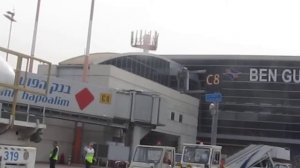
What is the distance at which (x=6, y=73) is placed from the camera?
10.3 meters

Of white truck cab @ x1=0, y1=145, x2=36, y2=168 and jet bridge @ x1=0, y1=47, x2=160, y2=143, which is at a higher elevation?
jet bridge @ x1=0, y1=47, x2=160, y2=143

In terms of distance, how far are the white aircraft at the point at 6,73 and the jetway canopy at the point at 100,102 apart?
2183 centimetres

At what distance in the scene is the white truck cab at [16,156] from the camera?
379 inches

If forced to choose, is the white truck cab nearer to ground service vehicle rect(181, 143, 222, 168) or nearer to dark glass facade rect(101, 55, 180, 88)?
ground service vehicle rect(181, 143, 222, 168)

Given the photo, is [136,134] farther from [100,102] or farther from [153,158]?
[153,158]

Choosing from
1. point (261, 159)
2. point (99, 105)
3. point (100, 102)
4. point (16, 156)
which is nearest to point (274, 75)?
point (261, 159)

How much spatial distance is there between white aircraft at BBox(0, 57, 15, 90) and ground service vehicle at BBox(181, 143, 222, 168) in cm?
1244

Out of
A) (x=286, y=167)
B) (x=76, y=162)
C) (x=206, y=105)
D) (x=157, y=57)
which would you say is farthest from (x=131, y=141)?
(x=206, y=105)

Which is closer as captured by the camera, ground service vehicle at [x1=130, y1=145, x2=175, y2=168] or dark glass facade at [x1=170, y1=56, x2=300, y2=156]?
ground service vehicle at [x1=130, y1=145, x2=175, y2=168]

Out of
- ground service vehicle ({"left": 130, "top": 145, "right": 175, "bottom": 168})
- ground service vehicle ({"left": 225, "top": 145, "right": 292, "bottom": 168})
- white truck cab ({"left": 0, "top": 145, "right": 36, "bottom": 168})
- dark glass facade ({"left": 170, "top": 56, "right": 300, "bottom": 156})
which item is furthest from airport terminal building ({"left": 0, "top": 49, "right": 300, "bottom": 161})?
white truck cab ({"left": 0, "top": 145, "right": 36, "bottom": 168})

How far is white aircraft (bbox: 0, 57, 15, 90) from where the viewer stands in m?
10.2

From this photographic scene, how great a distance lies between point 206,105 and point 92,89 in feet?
98.1

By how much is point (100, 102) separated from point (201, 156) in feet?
53.5

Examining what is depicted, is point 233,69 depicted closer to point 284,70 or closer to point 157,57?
point 284,70
